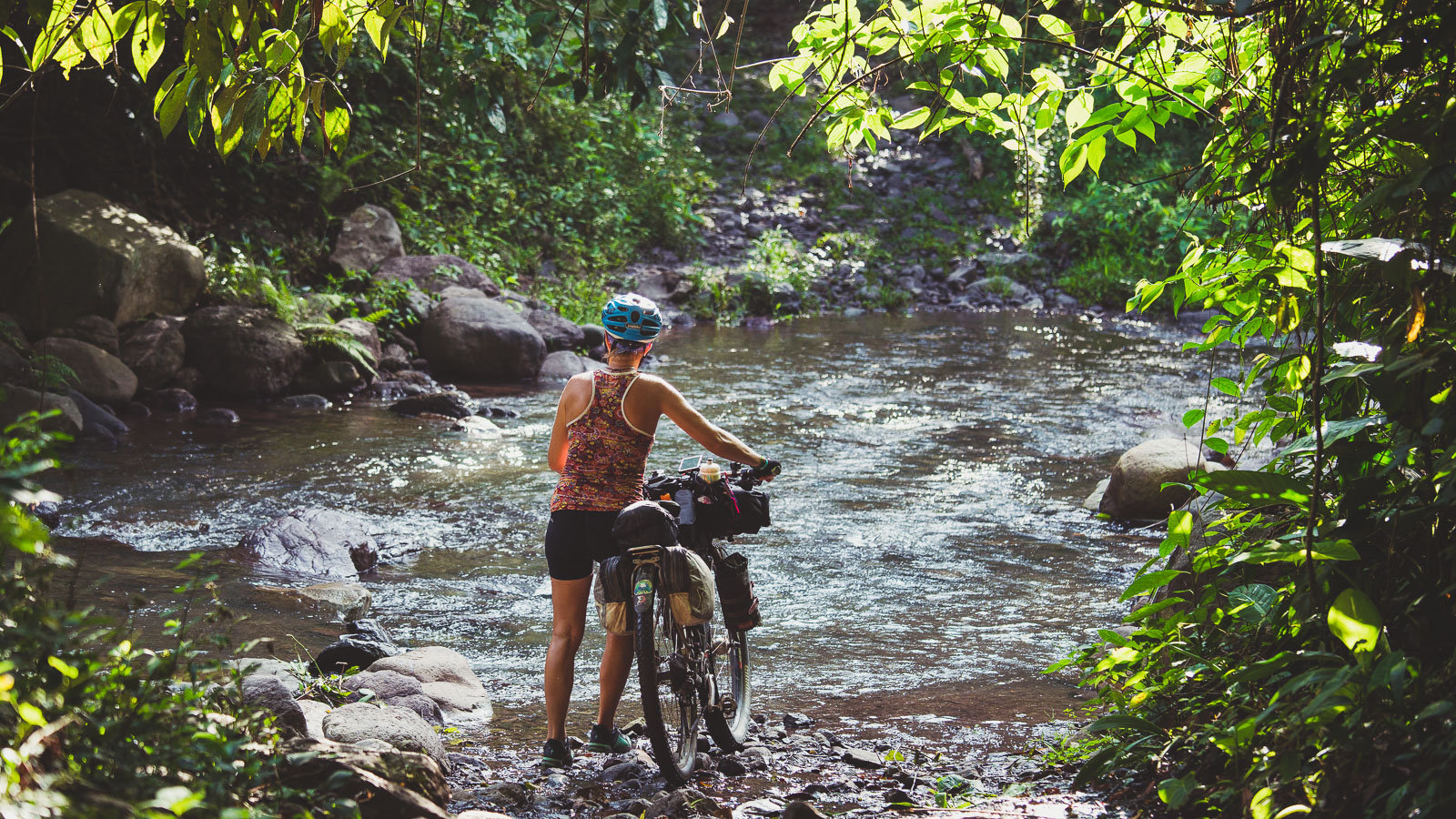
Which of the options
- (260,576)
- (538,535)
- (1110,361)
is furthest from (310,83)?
(1110,361)

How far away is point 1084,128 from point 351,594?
4777 mm

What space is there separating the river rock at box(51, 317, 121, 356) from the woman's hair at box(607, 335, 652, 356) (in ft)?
29.8

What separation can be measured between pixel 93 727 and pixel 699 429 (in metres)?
2.52

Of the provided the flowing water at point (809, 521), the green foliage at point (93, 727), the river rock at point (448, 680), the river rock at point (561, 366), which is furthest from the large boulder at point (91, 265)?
the green foliage at point (93, 727)

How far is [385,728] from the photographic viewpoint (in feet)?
13.2

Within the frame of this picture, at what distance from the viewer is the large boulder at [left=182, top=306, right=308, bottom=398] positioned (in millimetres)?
12070

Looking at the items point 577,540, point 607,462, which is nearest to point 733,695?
point 577,540

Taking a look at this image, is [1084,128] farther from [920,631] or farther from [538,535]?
[538,535]

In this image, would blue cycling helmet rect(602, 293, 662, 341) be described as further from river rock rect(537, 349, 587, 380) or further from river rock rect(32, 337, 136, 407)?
river rock rect(537, 349, 587, 380)

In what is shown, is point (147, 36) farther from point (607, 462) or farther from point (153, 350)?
point (153, 350)

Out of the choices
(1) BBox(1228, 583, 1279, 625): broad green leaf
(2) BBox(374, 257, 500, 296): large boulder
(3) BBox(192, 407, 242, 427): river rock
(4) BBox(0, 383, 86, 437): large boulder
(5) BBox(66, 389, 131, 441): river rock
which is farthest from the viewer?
(2) BBox(374, 257, 500, 296): large boulder

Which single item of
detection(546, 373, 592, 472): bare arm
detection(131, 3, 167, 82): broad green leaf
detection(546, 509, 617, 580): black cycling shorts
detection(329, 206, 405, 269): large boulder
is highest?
detection(131, 3, 167, 82): broad green leaf

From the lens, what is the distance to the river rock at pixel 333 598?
249 inches

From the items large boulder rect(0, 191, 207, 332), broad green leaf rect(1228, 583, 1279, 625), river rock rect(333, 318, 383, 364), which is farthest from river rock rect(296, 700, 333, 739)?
river rock rect(333, 318, 383, 364)
